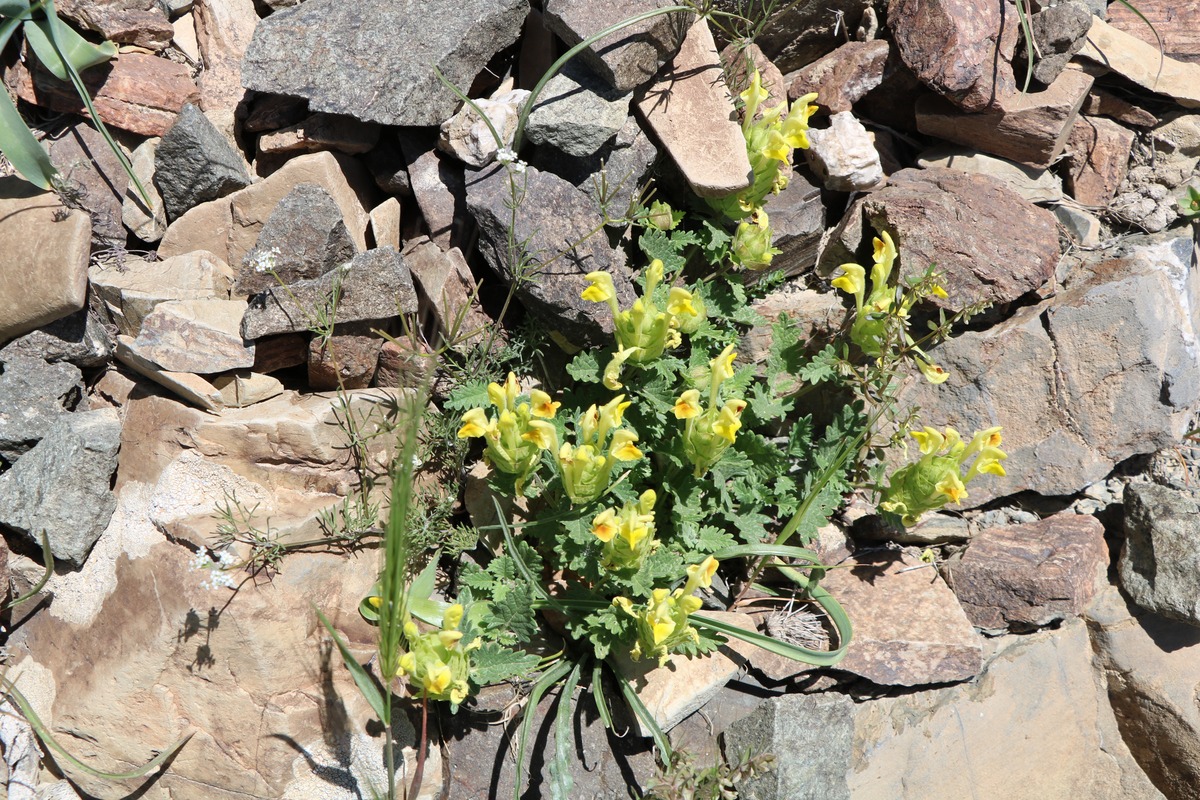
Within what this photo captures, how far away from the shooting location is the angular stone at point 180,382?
342 centimetres

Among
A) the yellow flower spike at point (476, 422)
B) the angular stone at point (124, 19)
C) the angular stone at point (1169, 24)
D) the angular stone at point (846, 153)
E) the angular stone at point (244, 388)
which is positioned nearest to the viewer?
the yellow flower spike at point (476, 422)

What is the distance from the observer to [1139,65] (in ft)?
14.2

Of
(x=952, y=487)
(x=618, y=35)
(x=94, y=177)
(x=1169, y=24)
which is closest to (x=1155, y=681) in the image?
(x=952, y=487)

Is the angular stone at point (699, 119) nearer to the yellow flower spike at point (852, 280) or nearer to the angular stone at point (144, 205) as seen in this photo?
the yellow flower spike at point (852, 280)

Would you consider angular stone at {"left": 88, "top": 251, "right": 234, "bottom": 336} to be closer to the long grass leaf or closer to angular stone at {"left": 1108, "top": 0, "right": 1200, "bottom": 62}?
the long grass leaf

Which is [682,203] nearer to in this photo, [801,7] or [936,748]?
[801,7]

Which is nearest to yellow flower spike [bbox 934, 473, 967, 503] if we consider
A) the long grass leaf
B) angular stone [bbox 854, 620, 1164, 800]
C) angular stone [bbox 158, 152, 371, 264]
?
angular stone [bbox 854, 620, 1164, 800]

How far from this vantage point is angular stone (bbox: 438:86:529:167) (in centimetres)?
364

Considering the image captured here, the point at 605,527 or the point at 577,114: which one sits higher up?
the point at 577,114

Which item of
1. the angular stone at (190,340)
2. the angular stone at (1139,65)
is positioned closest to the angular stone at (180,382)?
the angular stone at (190,340)

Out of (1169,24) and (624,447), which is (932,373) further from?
(1169,24)

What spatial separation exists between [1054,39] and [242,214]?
11.7 ft

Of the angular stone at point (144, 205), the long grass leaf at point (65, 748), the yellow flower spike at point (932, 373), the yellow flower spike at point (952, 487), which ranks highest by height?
the angular stone at point (144, 205)

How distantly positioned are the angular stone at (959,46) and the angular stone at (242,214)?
2518 millimetres
